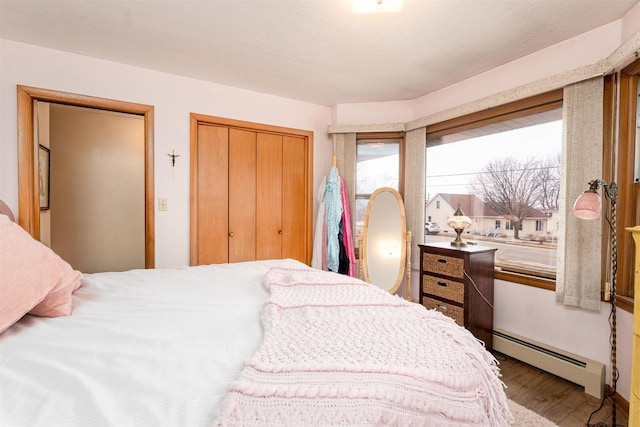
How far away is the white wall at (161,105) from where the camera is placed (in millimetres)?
2248

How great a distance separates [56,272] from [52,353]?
0.45 meters

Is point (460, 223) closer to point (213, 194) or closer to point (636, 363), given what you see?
point (636, 363)

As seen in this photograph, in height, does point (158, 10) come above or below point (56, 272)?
above

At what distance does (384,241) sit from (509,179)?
135 centimetres

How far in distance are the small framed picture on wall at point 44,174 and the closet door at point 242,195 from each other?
1902 mm

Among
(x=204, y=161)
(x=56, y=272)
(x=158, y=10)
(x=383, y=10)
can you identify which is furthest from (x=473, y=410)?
(x=204, y=161)

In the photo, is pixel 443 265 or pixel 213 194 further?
pixel 213 194

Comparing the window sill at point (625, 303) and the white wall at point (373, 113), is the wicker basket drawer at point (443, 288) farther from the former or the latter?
the white wall at point (373, 113)

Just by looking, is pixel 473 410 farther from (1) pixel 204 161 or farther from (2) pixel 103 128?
(2) pixel 103 128

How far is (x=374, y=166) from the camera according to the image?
3625 millimetres

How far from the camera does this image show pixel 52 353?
0.81 meters

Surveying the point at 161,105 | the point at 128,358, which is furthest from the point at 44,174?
the point at 128,358

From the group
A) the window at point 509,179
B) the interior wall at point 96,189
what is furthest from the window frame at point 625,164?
the interior wall at point 96,189

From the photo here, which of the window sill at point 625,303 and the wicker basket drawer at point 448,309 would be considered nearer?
the window sill at point 625,303
